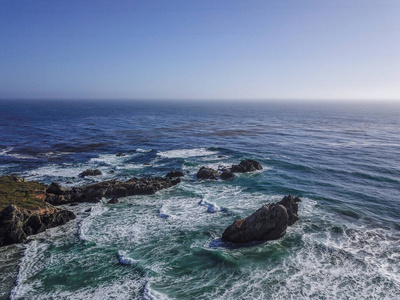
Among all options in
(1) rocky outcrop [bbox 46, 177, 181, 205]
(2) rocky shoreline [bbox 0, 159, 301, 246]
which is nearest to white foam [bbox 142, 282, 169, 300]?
(2) rocky shoreline [bbox 0, 159, 301, 246]

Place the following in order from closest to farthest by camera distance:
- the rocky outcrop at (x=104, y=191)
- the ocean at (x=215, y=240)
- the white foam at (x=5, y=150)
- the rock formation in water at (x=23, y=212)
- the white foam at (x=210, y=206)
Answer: the ocean at (x=215, y=240)
the rock formation in water at (x=23, y=212)
the white foam at (x=210, y=206)
the rocky outcrop at (x=104, y=191)
the white foam at (x=5, y=150)

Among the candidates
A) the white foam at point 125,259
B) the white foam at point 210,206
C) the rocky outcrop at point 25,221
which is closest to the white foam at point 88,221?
the rocky outcrop at point 25,221

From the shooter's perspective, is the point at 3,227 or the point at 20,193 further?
the point at 20,193

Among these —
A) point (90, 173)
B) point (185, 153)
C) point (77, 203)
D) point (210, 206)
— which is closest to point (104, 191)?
point (77, 203)

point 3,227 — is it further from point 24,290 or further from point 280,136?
point 280,136

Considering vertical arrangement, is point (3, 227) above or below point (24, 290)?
above

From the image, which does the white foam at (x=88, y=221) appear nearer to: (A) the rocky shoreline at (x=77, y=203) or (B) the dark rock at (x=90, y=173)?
(A) the rocky shoreline at (x=77, y=203)

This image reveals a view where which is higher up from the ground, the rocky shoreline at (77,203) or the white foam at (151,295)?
the rocky shoreline at (77,203)

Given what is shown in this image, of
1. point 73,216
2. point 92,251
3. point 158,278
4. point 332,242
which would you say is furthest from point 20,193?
point 332,242
